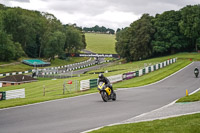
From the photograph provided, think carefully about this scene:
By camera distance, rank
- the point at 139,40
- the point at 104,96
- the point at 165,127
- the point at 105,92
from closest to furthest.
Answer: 1. the point at 165,127
2. the point at 104,96
3. the point at 105,92
4. the point at 139,40

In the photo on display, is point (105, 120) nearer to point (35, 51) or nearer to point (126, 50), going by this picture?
point (126, 50)

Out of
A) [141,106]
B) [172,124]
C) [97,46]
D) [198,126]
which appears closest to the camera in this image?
[198,126]

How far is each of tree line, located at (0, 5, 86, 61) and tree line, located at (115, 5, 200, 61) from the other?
25.2 meters

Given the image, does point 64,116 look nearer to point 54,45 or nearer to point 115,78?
point 115,78

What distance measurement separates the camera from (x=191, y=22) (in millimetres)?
93500

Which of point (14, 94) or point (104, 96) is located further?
point (14, 94)

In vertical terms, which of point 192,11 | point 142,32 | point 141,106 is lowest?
point 141,106

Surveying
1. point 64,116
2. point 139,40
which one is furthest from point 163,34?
point 64,116

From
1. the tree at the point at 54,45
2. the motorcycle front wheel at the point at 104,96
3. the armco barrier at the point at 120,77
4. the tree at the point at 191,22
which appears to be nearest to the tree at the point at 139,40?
the tree at the point at 191,22

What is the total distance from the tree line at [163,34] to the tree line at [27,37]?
25.2m

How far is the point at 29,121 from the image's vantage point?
1245cm

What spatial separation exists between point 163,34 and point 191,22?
9.72m

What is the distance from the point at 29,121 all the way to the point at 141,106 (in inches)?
265

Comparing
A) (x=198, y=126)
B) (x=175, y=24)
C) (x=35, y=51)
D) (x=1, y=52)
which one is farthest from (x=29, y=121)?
(x=35, y=51)
